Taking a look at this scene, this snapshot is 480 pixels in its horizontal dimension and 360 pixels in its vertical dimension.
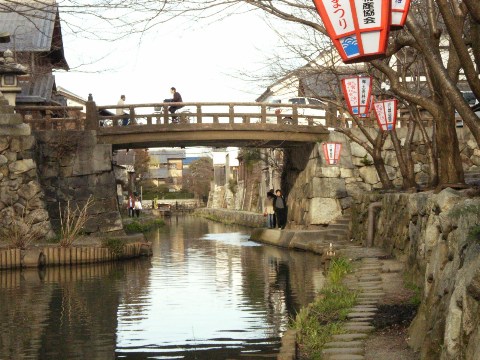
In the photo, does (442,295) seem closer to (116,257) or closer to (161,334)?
(161,334)

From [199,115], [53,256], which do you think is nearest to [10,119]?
[53,256]

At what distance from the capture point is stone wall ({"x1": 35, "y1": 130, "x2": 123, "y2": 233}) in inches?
1249

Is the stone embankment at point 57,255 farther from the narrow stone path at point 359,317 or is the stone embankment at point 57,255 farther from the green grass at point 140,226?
the narrow stone path at point 359,317

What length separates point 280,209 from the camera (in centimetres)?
3781

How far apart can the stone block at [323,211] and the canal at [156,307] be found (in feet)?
19.7

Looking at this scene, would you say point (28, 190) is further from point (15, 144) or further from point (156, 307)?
point (156, 307)

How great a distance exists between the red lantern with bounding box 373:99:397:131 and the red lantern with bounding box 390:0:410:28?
545 inches

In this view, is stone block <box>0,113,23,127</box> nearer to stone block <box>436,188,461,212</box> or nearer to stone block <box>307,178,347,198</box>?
stone block <box>307,178,347,198</box>

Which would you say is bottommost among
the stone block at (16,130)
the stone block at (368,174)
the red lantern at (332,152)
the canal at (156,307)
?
the canal at (156,307)

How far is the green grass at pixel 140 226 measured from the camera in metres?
41.5

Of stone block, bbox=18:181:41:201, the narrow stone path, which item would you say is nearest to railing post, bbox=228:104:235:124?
stone block, bbox=18:181:41:201

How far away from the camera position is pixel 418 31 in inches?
444

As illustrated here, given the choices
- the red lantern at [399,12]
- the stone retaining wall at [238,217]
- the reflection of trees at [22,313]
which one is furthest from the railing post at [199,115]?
the red lantern at [399,12]

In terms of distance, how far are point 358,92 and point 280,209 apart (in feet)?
49.2
